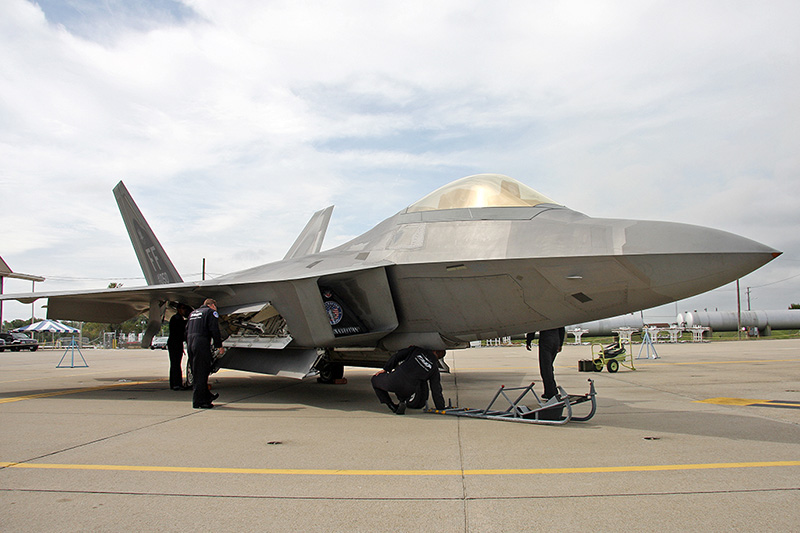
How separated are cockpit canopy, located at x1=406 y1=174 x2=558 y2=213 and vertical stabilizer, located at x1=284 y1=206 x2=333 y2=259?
6.14 metres

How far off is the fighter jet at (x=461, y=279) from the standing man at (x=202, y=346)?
604mm

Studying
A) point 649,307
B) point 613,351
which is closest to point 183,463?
point 649,307

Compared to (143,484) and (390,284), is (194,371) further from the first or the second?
(143,484)

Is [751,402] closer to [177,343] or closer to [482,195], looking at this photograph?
[482,195]

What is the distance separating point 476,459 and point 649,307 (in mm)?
2554

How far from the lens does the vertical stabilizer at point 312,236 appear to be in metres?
12.4

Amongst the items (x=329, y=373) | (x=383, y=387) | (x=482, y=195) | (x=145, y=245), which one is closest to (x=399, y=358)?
(x=383, y=387)

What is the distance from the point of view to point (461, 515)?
2.55m

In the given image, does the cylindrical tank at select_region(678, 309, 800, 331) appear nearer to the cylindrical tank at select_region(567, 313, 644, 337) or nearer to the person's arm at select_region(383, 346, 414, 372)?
the cylindrical tank at select_region(567, 313, 644, 337)

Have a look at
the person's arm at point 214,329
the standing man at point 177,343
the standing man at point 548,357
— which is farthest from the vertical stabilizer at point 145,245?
the standing man at point 548,357

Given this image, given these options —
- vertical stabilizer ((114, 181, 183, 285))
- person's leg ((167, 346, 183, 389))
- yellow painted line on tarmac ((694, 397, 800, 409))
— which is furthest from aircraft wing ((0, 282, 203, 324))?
yellow painted line on tarmac ((694, 397, 800, 409))

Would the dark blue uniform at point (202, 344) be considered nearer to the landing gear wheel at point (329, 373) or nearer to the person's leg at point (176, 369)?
the person's leg at point (176, 369)

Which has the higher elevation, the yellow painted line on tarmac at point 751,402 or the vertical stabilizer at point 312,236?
the vertical stabilizer at point 312,236

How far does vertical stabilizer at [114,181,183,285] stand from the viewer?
37.0 feet
